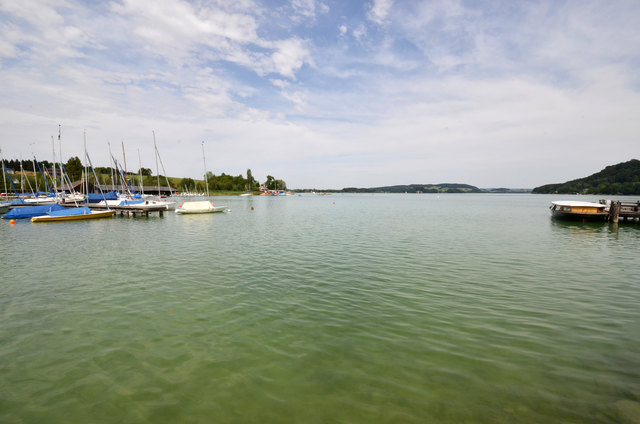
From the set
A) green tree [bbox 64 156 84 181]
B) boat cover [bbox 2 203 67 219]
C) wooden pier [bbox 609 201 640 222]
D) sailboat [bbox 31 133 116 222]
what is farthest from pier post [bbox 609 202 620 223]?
green tree [bbox 64 156 84 181]

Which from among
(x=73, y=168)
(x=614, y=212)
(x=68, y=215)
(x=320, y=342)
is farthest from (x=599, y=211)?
(x=73, y=168)

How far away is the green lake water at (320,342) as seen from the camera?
248 inches

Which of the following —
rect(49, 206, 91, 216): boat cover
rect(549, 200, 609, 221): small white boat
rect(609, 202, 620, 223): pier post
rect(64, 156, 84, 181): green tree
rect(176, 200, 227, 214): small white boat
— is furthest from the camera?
rect(64, 156, 84, 181): green tree

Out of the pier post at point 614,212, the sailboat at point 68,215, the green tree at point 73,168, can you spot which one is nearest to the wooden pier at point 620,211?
the pier post at point 614,212

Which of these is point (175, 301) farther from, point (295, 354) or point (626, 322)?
point (626, 322)

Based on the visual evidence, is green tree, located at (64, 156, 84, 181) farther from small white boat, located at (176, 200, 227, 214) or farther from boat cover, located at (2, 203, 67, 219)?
small white boat, located at (176, 200, 227, 214)

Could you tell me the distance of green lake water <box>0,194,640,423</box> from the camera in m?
6.31

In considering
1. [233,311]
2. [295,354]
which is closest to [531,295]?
[295,354]

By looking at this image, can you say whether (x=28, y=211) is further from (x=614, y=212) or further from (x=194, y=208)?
(x=614, y=212)

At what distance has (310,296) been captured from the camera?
520 inches

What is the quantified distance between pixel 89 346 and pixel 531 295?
16569 millimetres

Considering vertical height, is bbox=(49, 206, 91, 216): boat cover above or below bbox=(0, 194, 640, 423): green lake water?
above

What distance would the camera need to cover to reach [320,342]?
9.09 metres

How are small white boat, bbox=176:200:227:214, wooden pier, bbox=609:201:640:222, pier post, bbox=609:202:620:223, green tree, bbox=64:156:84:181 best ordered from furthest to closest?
green tree, bbox=64:156:84:181 → small white boat, bbox=176:200:227:214 → wooden pier, bbox=609:201:640:222 → pier post, bbox=609:202:620:223
